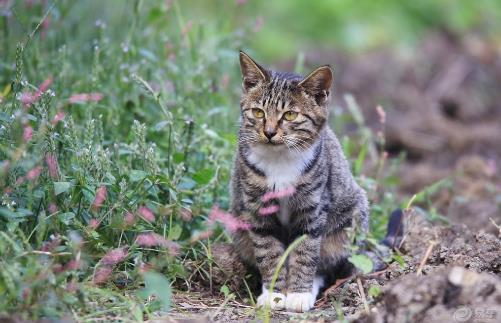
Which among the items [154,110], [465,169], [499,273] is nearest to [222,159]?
[154,110]

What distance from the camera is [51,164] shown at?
363cm

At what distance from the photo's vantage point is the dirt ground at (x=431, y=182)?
3.05 meters

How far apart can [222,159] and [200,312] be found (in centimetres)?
139

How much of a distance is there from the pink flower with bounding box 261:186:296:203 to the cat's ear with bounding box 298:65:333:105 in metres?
0.53

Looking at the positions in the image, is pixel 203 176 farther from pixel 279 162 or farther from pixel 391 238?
pixel 391 238

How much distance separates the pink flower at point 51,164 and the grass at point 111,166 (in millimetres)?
13

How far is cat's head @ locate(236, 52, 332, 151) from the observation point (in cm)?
400

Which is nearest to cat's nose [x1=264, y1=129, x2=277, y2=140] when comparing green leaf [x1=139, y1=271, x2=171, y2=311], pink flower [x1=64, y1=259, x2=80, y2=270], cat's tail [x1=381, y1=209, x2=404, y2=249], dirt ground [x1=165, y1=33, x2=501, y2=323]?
dirt ground [x1=165, y1=33, x2=501, y2=323]

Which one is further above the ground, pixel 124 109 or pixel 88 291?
pixel 124 109

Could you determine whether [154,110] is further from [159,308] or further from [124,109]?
[159,308]

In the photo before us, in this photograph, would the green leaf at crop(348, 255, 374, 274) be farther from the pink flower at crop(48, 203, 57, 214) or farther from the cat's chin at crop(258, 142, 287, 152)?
the pink flower at crop(48, 203, 57, 214)

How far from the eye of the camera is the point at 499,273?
154 inches

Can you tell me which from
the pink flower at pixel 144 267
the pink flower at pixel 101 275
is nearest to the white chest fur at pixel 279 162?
the pink flower at pixel 144 267

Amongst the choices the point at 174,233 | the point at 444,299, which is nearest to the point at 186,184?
the point at 174,233
